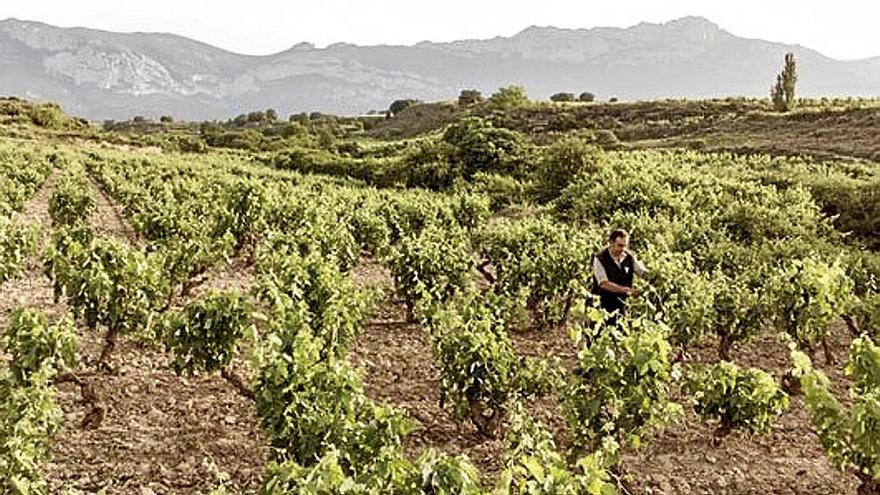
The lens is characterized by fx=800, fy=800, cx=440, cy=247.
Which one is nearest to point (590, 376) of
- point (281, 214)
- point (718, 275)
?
point (718, 275)

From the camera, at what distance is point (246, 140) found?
69812 millimetres

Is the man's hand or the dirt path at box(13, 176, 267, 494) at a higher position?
the man's hand

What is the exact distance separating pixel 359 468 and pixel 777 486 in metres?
4.76

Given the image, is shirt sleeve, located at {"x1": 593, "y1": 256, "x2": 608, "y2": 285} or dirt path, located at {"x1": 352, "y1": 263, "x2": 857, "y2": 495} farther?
shirt sleeve, located at {"x1": 593, "y1": 256, "x2": 608, "y2": 285}

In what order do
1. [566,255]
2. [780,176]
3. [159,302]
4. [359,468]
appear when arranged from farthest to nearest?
1. [780,176]
2. [566,255]
3. [159,302]
4. [359,468]

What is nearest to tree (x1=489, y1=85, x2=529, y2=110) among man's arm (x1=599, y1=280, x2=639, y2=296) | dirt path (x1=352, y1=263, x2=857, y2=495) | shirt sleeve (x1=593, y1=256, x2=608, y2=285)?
dirt path (x1=352, y1=263, x2=857, y2=495)

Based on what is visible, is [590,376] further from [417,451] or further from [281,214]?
[281,214]

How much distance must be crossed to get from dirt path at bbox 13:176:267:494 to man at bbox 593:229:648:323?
15.0 feet

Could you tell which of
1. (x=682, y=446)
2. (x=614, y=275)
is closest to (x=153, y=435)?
(x=614, y=275)

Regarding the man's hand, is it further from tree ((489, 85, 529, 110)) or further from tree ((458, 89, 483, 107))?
tree ((458, 89, 483, 107))

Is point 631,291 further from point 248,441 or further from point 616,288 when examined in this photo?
point 248,441

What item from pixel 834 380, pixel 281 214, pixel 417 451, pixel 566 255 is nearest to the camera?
pixel 417 451

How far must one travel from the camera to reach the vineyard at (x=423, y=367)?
6824mm

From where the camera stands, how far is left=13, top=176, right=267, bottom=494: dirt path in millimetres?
8305
